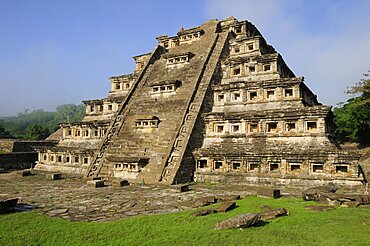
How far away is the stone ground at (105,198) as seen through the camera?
1002 centimetres

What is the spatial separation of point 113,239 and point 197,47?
69.0ft

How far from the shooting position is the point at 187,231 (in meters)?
7.57

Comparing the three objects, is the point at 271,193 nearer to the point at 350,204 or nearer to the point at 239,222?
the point at 350,204

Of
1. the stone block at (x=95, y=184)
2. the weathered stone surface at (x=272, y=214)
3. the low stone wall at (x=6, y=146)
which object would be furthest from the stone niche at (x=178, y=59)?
the low stone wall at (x=6, y=146)

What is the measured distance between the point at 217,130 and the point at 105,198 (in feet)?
29.0

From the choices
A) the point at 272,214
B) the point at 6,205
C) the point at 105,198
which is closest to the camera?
the point at 272,214

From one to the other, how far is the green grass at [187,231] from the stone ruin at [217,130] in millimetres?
6343

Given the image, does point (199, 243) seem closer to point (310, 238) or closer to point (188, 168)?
point (310, 238)

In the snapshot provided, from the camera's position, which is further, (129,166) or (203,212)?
(129,166)

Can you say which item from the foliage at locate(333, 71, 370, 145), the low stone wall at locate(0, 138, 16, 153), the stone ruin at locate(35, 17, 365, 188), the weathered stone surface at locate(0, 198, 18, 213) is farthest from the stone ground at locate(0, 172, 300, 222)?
the foliage at locate(333, 71, 370, 145)

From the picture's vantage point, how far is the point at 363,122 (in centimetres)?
3638

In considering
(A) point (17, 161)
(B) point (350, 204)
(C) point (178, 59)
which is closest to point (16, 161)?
(A) point (17, 161)

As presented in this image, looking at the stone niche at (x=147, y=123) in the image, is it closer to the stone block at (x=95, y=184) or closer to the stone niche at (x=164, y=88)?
the stone niche at (x=164, y=88)

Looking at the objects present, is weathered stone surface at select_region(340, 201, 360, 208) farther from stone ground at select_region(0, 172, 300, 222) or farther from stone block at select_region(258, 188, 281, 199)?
stone ground at select_region(0, 172, 300, 222)
